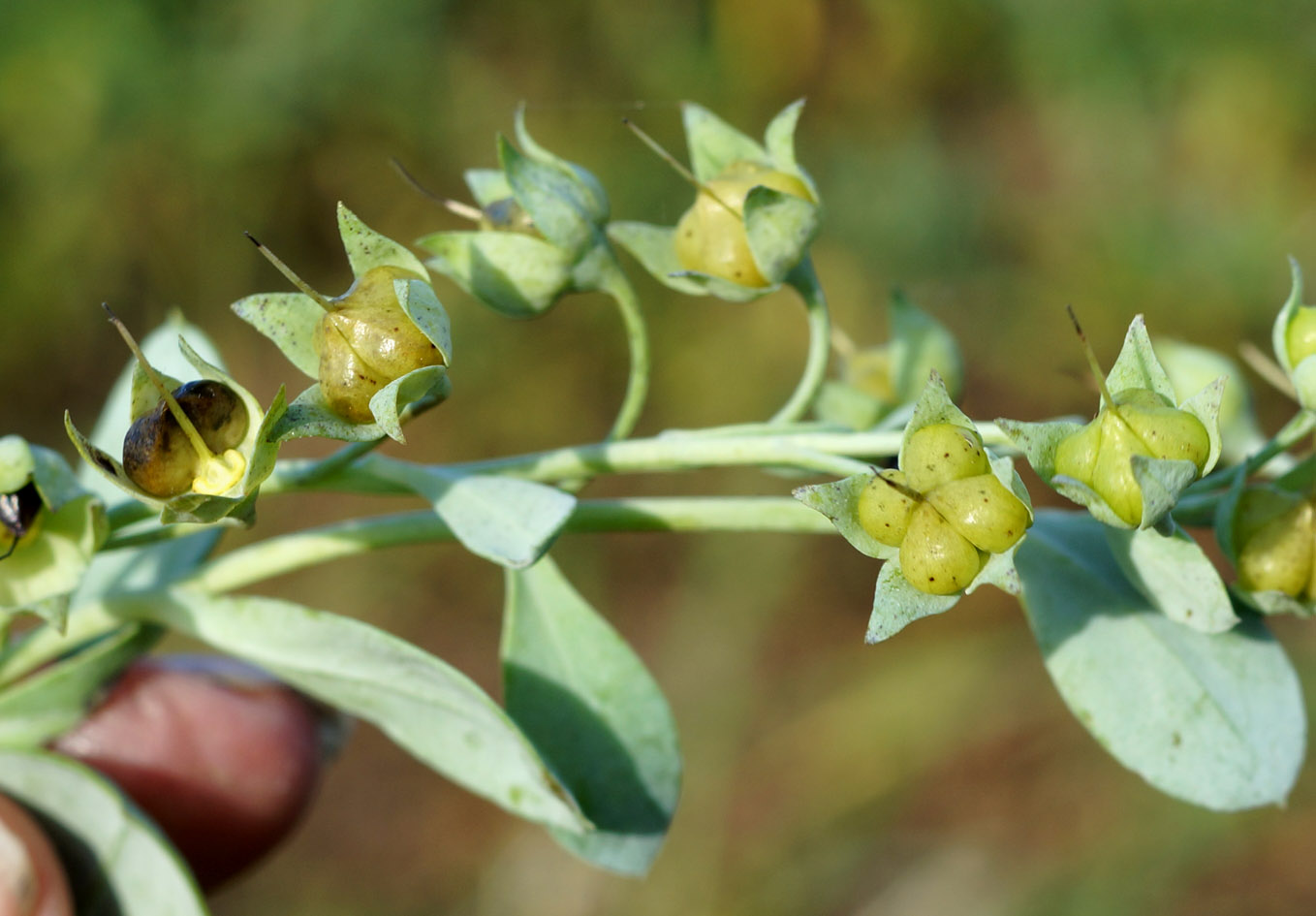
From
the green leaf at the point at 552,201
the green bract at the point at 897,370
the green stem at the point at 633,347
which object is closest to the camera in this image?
the green leaf at the point at 552,201

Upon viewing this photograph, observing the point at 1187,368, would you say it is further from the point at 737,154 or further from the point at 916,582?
the point at 916,582

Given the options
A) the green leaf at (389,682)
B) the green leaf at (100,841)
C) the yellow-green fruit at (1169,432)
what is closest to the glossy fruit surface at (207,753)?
the green leaf at (100,841)

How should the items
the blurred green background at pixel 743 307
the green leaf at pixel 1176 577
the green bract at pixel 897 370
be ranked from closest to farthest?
1. the green leaf at pixel 1176 577
2. the green bract at pixel 897 370
3. the blurred green background at pixel 743 307

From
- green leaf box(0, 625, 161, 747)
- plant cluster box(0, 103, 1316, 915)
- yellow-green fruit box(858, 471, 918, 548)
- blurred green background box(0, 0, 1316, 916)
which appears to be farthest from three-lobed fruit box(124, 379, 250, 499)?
blurred green background box(0, 0, 1316, 916)

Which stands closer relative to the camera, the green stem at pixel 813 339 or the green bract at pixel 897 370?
the green stem at pixel 813 339

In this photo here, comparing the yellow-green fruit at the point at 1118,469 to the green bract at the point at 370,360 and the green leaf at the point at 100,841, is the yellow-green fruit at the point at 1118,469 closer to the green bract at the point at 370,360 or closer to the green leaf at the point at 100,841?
the green bract at the point at 370,360

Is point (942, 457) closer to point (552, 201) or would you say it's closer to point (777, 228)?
point (777, 228)

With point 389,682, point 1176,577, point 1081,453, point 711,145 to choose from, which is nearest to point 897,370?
point 711,145

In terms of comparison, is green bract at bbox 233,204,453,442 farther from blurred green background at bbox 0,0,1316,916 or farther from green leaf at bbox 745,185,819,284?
blurred green background at bbox 0,0,1316,916
